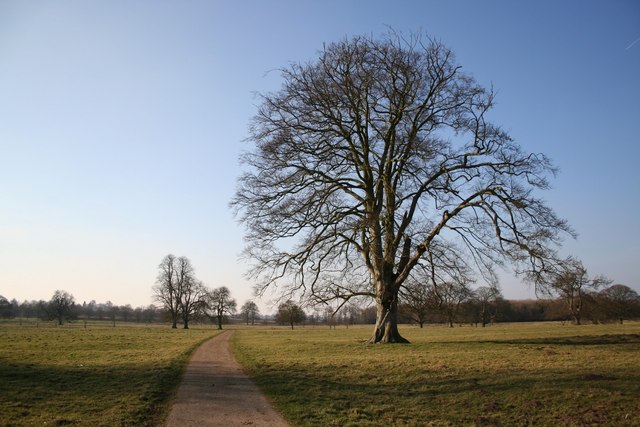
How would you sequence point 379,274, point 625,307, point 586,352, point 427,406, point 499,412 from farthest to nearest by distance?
1. point 625,307
2. point 379,274
3. point 586,352
4. point 427,406
5. point 499,412

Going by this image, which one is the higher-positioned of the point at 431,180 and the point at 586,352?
the point at 431,180

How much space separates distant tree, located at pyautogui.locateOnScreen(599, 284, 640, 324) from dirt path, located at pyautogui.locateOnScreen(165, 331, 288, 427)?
209ft

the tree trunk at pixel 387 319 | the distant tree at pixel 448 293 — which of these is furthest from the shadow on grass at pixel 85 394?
the distant tree at pixel 448 293

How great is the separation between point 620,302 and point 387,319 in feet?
206

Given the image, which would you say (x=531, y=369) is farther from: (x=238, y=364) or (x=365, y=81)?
(x=365, y=81)

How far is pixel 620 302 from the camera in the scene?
6606 cm

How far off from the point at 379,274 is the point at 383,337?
3.50 m

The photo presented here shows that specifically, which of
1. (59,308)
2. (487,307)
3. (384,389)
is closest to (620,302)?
(487,307)

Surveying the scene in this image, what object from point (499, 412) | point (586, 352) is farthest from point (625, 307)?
point (499, 412)

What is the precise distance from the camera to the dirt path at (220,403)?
28.0 feet

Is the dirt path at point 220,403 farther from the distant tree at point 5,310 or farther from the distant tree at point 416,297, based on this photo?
the distant tree at point 5,310

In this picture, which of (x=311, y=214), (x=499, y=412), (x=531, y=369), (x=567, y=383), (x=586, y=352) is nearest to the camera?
(x=499, y=412)

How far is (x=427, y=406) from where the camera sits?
9461 mm

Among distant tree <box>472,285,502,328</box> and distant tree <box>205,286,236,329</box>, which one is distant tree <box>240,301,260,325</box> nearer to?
distant tree <box>205,286,236,329</box>
